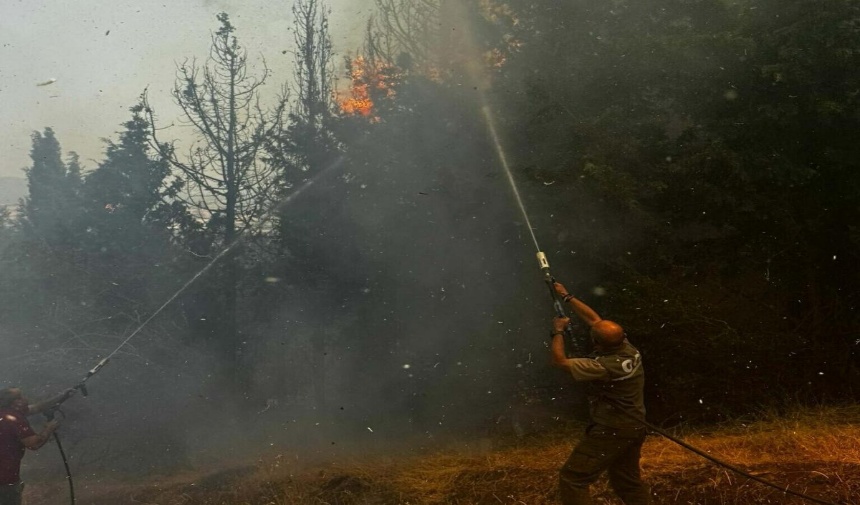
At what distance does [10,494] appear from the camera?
20.1 feet

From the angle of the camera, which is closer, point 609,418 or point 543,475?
point 609,418

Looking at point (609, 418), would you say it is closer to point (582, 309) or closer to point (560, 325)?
point (560, 325)

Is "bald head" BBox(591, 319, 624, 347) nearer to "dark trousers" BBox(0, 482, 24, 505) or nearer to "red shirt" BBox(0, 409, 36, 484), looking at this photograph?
"red shirt" BBox(0, 409, 36, 484)

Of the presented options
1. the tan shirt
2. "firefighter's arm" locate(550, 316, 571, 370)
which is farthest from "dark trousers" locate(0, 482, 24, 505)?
the tan shirt

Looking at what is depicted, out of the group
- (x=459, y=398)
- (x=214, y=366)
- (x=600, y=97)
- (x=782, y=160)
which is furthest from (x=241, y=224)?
(x=782, y=160)

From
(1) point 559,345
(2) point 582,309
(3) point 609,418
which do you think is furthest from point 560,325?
(3) point 609,418

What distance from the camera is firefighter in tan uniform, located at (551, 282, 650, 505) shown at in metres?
4.46

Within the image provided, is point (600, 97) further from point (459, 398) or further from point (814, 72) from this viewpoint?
point (459, 398)

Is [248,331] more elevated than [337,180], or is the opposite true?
[337,180]

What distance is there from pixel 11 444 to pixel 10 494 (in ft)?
1.94

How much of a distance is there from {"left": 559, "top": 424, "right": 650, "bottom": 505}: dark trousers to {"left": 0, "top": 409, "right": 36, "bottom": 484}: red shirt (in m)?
6.33

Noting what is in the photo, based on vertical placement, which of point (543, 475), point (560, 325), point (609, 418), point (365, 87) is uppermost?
point (365, 87)

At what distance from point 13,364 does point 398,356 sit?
304 inches

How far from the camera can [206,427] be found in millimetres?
10883
